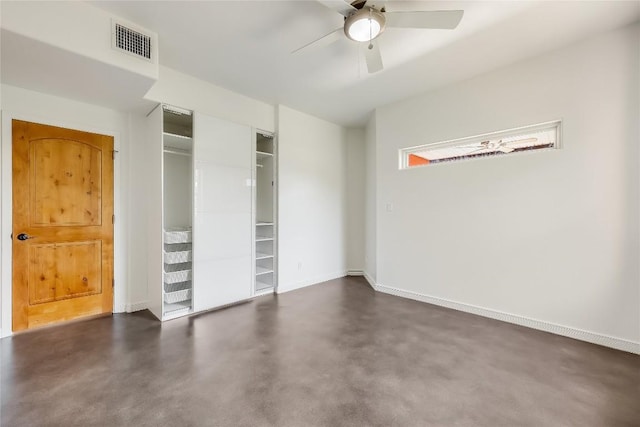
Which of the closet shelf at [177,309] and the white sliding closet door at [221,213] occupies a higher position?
the white sliding closet door at [221,213]

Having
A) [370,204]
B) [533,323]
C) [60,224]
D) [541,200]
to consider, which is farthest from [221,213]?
[533,323]

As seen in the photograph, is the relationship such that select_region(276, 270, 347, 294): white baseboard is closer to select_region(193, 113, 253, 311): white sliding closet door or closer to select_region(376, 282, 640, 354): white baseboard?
select_region(193, 113, 253, 311): white sliding closet door

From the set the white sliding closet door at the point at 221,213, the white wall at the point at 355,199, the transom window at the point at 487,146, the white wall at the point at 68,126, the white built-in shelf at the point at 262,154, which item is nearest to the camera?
the white wall at the point at 68,126

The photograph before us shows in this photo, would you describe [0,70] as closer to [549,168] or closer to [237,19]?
[237,19]

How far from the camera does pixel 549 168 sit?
9.02 feet

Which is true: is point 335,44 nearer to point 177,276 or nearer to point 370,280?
point 177,276

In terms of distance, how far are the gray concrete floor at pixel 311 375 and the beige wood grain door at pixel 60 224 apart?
280 millimetres

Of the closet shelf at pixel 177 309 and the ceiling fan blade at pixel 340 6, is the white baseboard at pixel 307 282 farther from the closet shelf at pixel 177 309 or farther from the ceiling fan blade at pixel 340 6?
the ceiling fan blade at pixel 340 6

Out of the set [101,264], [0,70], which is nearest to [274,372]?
[101,264]

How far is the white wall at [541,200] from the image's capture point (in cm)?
241

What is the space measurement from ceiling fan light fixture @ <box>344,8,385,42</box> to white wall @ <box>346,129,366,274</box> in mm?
3060

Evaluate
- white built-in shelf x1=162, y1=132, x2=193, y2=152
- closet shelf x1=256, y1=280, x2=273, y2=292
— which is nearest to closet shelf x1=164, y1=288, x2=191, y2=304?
closet shelf x1=256, y1=280, x2=273, y2=292

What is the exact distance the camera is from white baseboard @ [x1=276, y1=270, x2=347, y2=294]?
163 inches

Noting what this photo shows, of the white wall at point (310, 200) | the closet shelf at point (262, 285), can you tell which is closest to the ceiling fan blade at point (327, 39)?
the white wall at point (310, 200)
